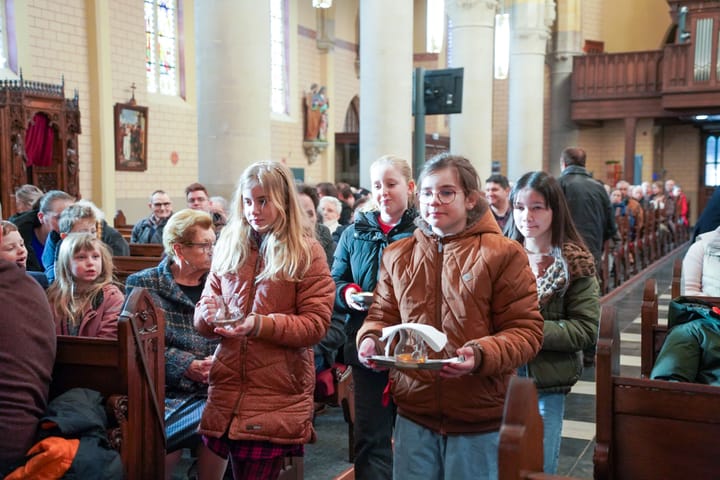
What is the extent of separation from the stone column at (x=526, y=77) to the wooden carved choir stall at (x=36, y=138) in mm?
9108

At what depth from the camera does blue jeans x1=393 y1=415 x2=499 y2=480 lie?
218cm

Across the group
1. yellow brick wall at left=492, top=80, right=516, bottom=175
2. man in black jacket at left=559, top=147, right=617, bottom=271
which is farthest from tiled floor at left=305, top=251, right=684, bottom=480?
yellow brick wall at left=492, top=80, right=516, bottom=175

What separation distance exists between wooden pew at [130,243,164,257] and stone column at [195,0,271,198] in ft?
2.91

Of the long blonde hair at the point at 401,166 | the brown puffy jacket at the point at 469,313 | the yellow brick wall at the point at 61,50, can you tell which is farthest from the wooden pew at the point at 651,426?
the yellow brick wall at the point at 61,50

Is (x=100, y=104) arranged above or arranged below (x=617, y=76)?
below

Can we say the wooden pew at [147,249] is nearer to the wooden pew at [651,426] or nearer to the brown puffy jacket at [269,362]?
the brown puffy jacket at [269,362]

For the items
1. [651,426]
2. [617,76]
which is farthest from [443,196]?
[617,76]

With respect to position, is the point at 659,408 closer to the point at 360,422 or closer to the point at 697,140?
the point at 360,422

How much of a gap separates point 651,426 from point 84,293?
2.38m

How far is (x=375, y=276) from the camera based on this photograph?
9.73 ft

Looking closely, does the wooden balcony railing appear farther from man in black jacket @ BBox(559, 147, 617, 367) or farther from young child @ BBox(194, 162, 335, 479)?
young child @ BBox(194, 162, 335, 479)

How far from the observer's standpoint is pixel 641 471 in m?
2.14

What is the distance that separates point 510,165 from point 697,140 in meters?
8.87

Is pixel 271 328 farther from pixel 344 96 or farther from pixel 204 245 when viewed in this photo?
pixel 344 96
